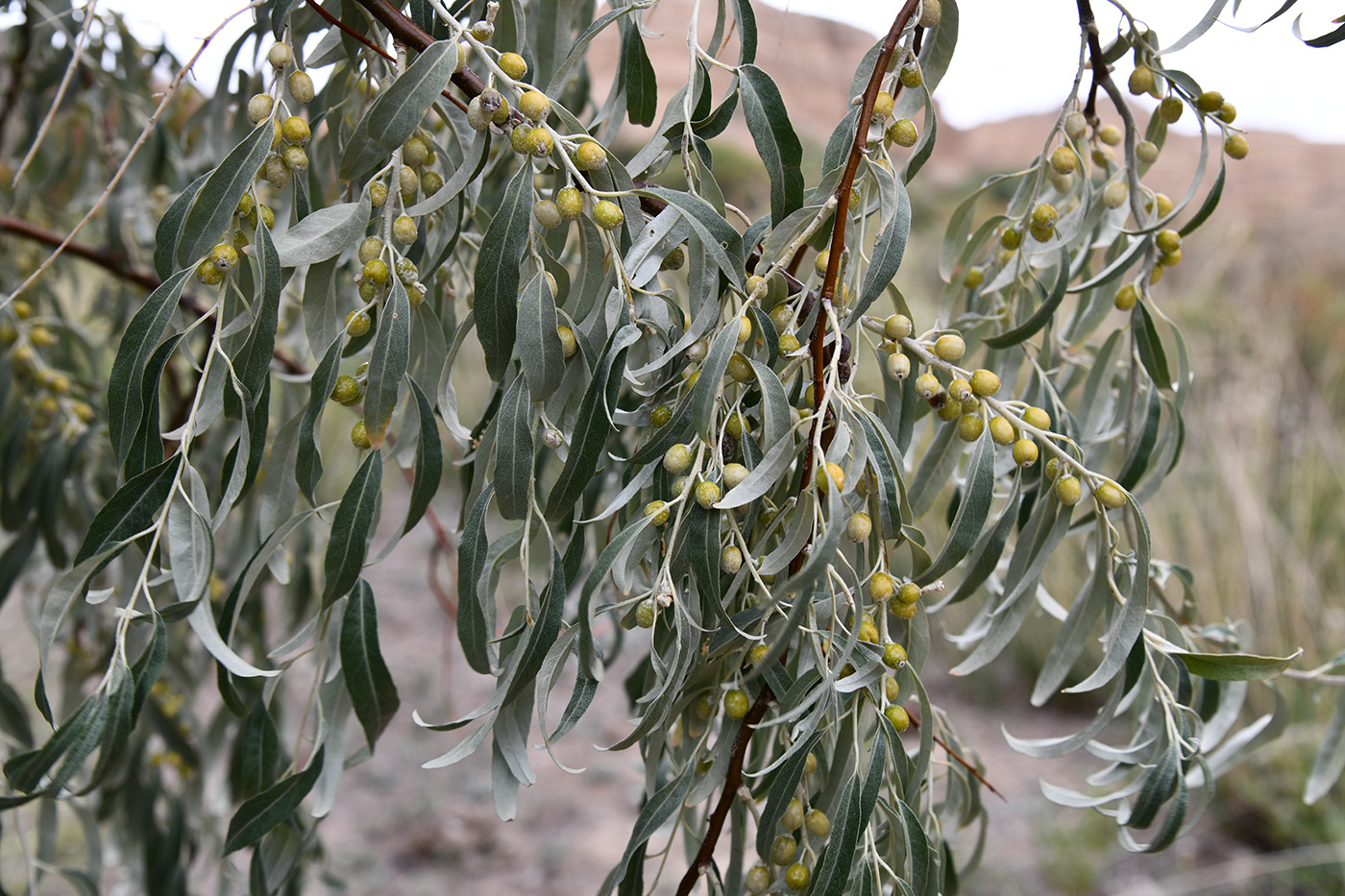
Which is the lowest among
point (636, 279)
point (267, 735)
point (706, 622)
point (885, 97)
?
point (267, 735)

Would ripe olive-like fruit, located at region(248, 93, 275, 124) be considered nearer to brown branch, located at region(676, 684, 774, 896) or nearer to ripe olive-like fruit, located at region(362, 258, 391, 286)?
ripe olive-like fruit, located at region(362, 258, 391, 286)

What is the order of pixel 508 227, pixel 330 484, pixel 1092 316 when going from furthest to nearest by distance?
1. pixel 330 484
2. pixel 1092 316
3. pixel 508 227

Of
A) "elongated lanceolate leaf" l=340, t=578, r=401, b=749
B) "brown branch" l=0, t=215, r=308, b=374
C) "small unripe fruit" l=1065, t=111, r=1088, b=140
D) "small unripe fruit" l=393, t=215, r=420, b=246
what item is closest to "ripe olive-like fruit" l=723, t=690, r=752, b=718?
"elongated lanceolate leaf" l=340, t=578, r=401, b=749

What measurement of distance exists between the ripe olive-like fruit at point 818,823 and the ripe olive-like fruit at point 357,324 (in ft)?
1.08

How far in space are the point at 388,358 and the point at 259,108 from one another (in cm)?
13

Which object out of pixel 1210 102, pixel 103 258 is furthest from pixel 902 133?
pixel 103 258

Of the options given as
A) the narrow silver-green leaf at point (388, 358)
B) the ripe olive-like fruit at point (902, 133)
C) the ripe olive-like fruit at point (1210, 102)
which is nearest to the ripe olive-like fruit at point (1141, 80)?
the ripe olive-like fruit at point (1210, 102)

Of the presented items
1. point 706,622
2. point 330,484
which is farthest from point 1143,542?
point 330,484

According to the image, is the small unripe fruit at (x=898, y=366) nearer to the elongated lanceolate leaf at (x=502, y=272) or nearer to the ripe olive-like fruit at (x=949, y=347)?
the ripe olive-like fruit at (x=949, y=347)

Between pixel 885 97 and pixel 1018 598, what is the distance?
0.90 ft

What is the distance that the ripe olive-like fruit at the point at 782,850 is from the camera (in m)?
0.46

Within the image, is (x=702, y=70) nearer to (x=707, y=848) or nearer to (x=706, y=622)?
(x=706, y=622)

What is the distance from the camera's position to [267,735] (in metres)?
0.52

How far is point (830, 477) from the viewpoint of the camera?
348mm
